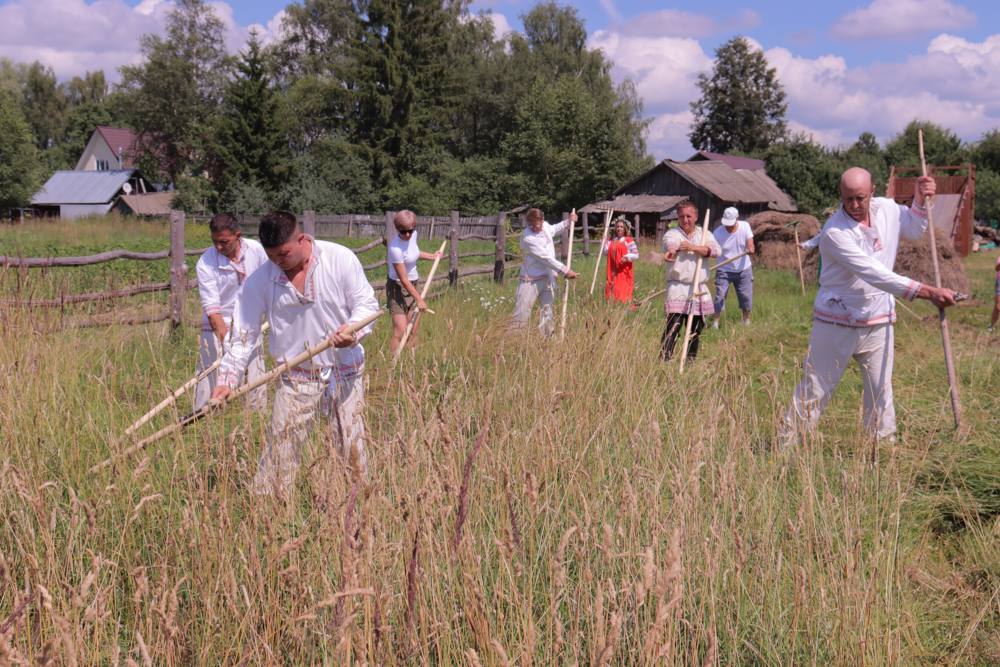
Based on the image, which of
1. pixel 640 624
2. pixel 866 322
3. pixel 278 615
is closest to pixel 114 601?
pixel 278 615

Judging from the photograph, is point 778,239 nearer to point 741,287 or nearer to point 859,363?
point 741,287

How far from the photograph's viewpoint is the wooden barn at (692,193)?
38.8 meters

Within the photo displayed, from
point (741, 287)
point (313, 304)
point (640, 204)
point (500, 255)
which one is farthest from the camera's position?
point (640, 204)

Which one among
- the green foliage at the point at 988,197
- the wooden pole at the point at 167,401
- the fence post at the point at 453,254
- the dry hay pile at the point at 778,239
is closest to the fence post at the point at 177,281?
the wooden pole at the point at 167,401

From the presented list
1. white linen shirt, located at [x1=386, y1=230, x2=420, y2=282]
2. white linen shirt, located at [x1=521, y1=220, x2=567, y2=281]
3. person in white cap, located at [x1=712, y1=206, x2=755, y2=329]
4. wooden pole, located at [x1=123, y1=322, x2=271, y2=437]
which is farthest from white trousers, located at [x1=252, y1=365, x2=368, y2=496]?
person in white cap, located at [x1=712, y1=206, x2=755, y2=329]

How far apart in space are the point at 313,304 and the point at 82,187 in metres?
60.7

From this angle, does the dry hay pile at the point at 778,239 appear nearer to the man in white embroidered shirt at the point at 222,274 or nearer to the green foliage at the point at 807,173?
the man in white embroidered shirt at the point at 222,274

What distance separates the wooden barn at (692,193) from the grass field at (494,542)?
111 feet

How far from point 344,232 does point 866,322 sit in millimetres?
28177

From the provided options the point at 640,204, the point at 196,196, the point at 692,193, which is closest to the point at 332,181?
the point at 196,196

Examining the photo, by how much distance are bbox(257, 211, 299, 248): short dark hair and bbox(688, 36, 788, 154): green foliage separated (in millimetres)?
65007

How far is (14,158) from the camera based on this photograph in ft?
134

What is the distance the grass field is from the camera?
185 centimetres

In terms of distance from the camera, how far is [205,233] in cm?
3167
